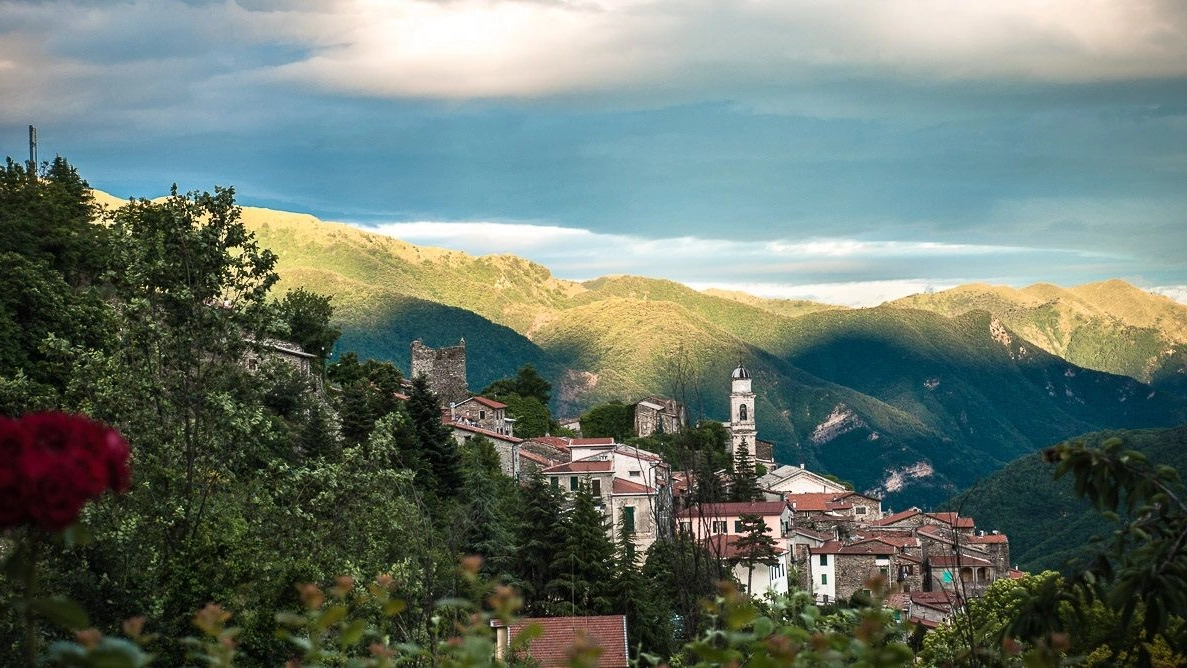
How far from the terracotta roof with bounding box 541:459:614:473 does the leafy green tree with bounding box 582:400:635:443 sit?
100 ft

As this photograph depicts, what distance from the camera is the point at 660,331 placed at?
168250 millimetres

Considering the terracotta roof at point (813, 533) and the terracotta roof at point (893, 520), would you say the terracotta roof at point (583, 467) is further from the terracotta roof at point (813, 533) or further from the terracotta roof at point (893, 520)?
the terracotta roof at point (893, 520)

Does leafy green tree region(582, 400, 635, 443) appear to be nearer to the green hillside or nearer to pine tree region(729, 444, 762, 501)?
pine tree region(729, 444, 762, 501)

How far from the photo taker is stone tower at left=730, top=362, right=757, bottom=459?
98.9 metres

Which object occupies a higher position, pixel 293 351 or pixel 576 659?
pixel 293 351

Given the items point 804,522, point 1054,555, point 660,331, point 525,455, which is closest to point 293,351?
point 525,455

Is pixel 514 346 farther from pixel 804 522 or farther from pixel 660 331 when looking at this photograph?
pixel 804 522

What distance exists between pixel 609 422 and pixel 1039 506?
109 feet

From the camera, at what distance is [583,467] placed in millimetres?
58312

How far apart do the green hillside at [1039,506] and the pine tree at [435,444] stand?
127 feet

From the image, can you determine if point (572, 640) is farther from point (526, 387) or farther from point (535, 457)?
point (526, 387)

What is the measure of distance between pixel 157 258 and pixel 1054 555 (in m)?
64.3

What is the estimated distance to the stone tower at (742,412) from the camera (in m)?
98.9

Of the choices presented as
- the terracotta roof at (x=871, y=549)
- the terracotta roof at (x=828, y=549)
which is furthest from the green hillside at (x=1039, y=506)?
the terracotta roof at (x=828, y=549)
